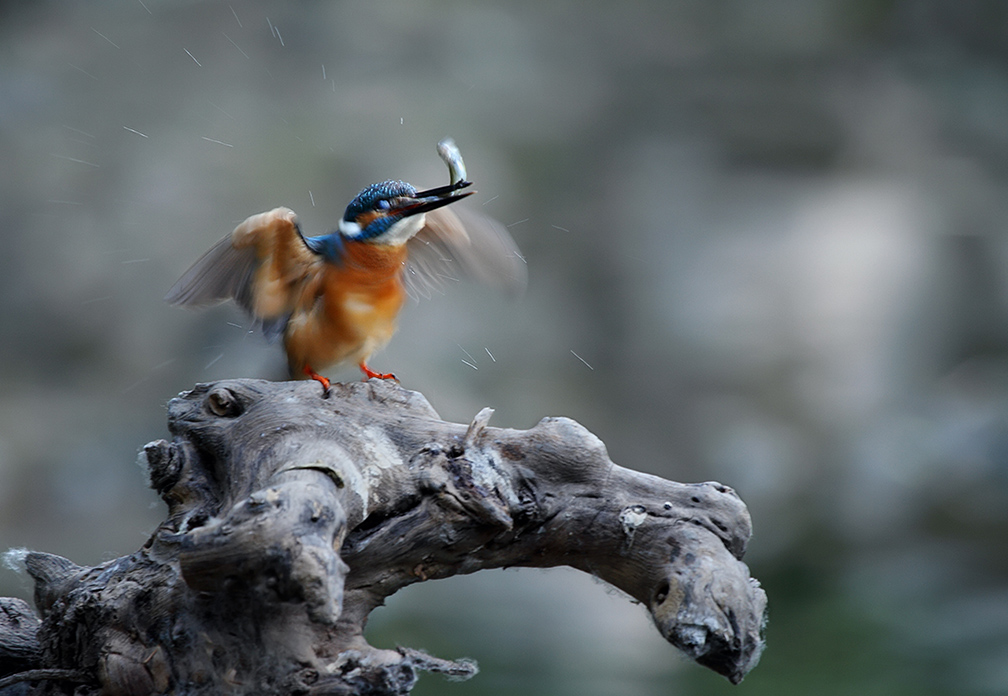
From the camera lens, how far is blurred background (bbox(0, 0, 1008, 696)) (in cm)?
421

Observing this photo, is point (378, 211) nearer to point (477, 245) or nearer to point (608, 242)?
point (477, 245)

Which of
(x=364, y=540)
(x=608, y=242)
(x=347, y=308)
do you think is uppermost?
(x=608, y=242)

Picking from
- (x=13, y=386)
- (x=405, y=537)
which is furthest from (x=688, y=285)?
(x=405, y=537)

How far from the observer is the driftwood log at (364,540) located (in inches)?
38.1

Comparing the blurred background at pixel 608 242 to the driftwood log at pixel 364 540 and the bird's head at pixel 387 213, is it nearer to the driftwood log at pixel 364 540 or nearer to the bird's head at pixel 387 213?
the bird's head at pixel 387 213

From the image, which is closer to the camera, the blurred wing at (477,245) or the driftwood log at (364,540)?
the driftwood log at (364,540)

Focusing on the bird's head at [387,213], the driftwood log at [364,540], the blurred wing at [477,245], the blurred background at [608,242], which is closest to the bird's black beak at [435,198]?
the bird's head at [387,213]

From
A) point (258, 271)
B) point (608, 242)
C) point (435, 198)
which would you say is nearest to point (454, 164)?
point (435, 198)

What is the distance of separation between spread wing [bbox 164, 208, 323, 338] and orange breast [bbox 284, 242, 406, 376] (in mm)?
23

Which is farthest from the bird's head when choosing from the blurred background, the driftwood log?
the blurred background

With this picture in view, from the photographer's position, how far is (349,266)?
52.5 inches

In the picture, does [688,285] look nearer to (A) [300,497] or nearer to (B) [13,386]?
(B) [13,386]

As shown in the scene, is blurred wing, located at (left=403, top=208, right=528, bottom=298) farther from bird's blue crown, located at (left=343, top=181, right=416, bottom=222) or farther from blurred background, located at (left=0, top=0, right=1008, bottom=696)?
blurred background, located at (left=0, top=0, right=1008, bottom=696)

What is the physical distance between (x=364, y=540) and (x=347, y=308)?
41 centimetres
